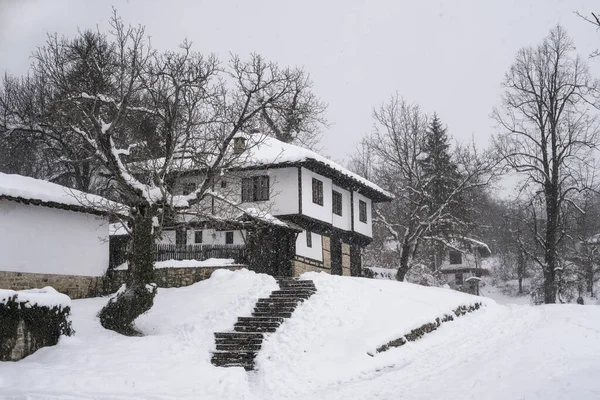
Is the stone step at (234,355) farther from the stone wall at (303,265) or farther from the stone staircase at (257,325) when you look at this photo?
the stone wall at (303,265)

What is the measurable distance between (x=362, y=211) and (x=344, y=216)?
2838 mm

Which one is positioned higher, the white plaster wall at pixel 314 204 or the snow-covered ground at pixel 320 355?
the white plaster wall at pixel 314 204

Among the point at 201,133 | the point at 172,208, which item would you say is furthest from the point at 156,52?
the point at 172,208

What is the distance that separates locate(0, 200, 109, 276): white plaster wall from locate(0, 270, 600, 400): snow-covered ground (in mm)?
2207

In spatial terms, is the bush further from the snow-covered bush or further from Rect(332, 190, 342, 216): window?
Rect(332, 190, 342, 216): window

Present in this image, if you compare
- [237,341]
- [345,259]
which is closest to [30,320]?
[237,341]

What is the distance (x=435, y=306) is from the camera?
21281 mm

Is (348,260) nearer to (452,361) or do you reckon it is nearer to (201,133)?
(201,133)

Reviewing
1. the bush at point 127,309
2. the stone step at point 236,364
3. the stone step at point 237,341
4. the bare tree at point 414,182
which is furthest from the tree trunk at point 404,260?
the stone step at point 236,364

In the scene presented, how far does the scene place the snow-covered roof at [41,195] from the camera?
19562 mm

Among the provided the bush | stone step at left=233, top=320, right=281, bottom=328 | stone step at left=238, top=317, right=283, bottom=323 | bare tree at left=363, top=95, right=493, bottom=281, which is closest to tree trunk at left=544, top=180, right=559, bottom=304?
bare tree at left=363, top=95, right=493, bottom=281

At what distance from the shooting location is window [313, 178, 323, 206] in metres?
30.1

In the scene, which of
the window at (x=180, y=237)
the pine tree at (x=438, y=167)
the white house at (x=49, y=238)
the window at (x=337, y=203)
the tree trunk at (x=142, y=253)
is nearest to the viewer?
the tree trunk at (x=142, y=253)

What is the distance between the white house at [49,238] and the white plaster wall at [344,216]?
514 inches
